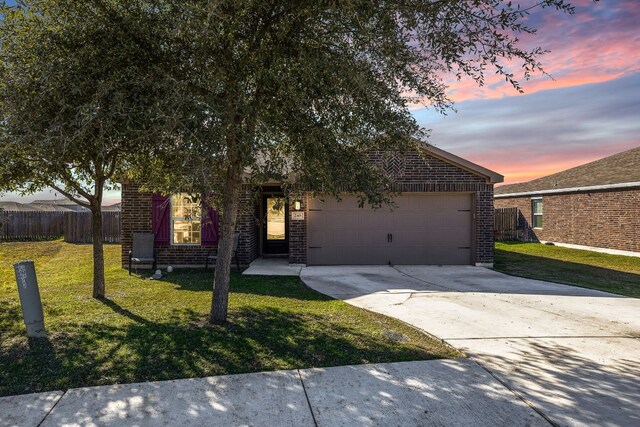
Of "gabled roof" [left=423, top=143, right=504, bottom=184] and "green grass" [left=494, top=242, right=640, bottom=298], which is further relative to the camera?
"gabled roof" [left=423, top=143, right=504, bottom=184]

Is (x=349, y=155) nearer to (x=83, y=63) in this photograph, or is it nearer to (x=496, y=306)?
(x=83, y=63)

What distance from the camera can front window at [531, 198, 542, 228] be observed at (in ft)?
68.6

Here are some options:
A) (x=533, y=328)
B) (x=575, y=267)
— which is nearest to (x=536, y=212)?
(x=575, y=267)

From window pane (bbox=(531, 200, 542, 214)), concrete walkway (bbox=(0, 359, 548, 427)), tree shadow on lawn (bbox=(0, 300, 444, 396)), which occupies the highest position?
window pane (bbox=(531, 200, 542, 214))

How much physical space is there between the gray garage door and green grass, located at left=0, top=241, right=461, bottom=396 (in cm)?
368

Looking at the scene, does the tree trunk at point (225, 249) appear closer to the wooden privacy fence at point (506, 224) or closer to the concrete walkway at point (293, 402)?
the concrete walkway at point (293, 402)

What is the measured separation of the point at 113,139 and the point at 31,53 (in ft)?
5.05

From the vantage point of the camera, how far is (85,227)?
2217 cm

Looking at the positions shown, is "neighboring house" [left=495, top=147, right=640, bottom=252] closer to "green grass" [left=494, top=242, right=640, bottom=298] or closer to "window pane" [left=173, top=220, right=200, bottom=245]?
"green grass" [left=494, top=242, right=640, bottom=298]

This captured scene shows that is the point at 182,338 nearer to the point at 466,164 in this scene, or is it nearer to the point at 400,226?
the point at 400,226

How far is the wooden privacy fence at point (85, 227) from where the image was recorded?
2159 centimetres

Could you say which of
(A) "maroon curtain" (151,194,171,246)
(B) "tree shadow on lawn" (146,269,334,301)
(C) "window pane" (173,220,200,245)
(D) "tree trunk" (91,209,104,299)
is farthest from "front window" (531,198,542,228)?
(D) "tree trunk" (91,209,104,299)

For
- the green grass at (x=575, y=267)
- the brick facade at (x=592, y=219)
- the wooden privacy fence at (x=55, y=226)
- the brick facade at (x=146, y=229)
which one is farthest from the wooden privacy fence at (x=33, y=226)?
the brick facade at (x=592, y=219)

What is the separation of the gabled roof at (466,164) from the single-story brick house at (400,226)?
0.09 feet
